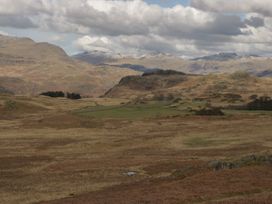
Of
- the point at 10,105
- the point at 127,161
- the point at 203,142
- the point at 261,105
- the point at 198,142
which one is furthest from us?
the point at 10,105

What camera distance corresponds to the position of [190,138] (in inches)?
3711

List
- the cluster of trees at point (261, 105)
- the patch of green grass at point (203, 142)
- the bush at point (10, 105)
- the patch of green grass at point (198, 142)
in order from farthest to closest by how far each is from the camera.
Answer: the bush at point (10, 105)
the cluster of trees at point (261, 105)
the patch of green grass at point (198, 142)
the patch of green grass at point (203, 142)

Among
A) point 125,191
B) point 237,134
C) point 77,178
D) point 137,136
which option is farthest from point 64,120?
point 125,191

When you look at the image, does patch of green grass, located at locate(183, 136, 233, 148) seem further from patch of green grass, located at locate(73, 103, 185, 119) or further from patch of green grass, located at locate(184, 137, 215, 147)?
patch of green grass, located at locate(73, 103, 185, 119)

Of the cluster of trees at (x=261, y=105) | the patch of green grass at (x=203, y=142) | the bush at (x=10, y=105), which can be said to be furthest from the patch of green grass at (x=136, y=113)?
the patch of green grass at (x=203, y=142)

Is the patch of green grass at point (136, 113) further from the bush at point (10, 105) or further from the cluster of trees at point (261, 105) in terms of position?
the bush at point (10, 105)

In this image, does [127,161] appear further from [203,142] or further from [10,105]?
[10,105]

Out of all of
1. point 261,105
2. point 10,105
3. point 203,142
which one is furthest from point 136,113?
point 203,142

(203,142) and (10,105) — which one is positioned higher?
(10,105)

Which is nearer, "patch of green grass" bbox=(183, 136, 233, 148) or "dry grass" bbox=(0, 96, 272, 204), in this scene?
"dry grass" bbox=(0, 96, 272, 204)

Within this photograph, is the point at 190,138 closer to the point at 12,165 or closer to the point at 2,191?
the point at 12,165

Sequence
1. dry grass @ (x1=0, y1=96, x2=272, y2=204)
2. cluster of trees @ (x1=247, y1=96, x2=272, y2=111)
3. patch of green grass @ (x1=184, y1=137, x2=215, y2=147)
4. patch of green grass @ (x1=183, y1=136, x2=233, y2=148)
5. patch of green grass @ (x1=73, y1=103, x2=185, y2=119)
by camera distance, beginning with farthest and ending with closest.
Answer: cluster of trees @ (x1=247, y1=96, x2=272, y2=111) → patch of green grass @ (x1=73, y1=103, x2=185, y2=119) → patch of green grass @ (x1=184, y1=137, x2=215, y2=147) → patch of green grass @ (x1=183, y1=136, x2=233, y2=148) → dry grass @ (x1=0, y1=96, x2=272, y2=204)

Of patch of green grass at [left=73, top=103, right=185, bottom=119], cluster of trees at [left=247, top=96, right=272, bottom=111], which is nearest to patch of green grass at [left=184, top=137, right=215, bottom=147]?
patch of green grass at [left=73, top=103, right=185, bottom=119]

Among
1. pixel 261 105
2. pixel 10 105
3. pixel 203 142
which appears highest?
pixel 261 105
